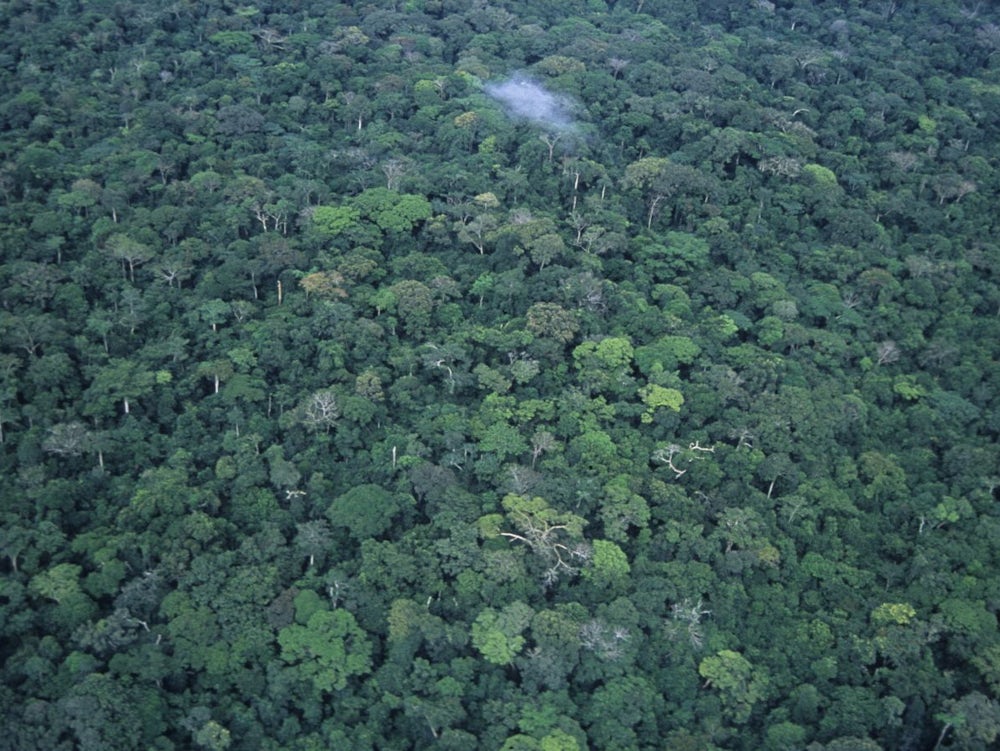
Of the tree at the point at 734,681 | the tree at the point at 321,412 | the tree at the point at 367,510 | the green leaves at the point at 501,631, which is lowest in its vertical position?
the tree at the point at 734,681

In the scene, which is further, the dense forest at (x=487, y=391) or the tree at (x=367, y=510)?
the tree at (x=367, y=510)

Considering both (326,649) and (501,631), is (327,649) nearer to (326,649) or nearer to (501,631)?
(326,649)

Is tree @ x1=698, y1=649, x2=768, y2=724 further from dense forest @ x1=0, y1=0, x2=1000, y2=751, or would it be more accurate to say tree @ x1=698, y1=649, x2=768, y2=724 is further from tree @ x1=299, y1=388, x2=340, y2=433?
tree @ x1=299, y1=388, x2=340, y2=433

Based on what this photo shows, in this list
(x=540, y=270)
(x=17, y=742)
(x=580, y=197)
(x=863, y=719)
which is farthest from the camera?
(x=580, y=197)

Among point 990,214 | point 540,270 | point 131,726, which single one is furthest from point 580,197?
point 131,726

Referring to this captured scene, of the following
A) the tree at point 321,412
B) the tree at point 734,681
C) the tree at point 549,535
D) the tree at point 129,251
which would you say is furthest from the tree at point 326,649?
the tree at point 129,251

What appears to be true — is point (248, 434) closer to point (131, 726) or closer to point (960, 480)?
point (131, 726)

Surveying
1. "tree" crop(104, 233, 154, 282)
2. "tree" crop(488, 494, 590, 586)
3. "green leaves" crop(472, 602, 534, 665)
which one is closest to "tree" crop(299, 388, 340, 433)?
"tree" crop(488, 494, 590, 586)

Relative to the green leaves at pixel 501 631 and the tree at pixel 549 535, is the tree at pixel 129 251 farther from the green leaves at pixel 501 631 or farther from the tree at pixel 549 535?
the green leaves at pixel 501 631

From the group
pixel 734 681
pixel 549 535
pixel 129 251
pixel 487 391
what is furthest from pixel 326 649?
pixel 129 251
